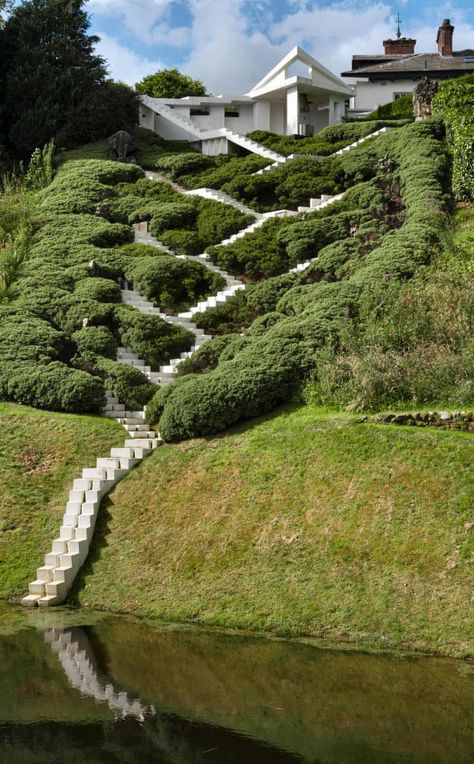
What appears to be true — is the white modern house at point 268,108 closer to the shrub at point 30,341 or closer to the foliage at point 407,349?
the shrub at point 30,341

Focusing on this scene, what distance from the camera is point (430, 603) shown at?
12891mm

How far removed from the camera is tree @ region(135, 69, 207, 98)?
54.4m

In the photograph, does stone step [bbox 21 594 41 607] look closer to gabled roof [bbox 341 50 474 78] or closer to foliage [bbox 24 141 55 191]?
foliage [bbox 24 141 55 191]

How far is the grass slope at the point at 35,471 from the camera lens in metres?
16.7

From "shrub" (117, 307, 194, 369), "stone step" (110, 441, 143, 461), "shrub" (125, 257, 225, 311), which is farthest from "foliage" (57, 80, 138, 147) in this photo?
"stone step" (110, 441, 143, 461)

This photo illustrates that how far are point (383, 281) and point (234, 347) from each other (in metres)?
3.45

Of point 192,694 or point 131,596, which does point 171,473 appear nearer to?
point 131,596

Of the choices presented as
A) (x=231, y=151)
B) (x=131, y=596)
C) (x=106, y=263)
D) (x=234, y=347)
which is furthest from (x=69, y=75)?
(x=131, y=596)

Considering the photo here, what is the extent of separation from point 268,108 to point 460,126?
2072cm

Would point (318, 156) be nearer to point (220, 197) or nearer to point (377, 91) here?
point (220, 197)

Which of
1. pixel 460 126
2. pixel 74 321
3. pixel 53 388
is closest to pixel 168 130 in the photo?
pixel 460 126

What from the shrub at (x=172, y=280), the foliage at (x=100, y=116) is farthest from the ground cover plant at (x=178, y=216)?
the foliage at (x=100, y=116)

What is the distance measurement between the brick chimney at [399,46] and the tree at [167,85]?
471 inches

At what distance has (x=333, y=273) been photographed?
24.9m
